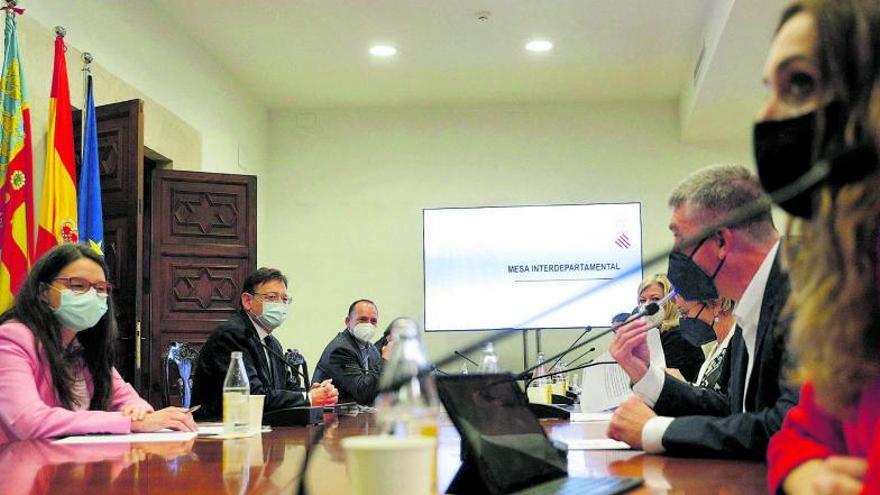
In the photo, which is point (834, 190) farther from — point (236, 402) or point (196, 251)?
point (196, 251)

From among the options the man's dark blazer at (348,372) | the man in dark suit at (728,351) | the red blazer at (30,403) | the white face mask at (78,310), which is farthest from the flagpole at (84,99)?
the man in dark suit at (728,351)

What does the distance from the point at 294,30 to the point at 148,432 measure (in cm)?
437

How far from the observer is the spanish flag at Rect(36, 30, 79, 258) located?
13.5 feet

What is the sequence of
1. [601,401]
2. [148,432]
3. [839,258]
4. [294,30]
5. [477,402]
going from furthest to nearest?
[294,30] → [601,401] → [148,432] → [477,402] → [839,258]

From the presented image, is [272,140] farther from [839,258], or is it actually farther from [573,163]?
[839,258]

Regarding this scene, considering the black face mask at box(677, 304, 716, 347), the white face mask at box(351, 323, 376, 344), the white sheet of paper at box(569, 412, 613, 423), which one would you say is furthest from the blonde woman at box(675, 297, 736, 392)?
the white face mask at box(351, 323, 376, 344)

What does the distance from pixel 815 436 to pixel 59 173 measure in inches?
155

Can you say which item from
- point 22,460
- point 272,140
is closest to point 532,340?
point 272,140

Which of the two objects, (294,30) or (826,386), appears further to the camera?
(294,30)

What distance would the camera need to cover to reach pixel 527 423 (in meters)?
1.25

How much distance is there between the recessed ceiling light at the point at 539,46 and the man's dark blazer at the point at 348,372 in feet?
8.28

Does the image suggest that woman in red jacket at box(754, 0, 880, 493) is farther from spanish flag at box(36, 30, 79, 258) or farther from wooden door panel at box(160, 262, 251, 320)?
wooden door panel at box(160, 262, 251, 320)

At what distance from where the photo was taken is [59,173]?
14.0 feet

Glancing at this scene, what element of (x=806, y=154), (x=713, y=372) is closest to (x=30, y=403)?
(x=713, y=372)
